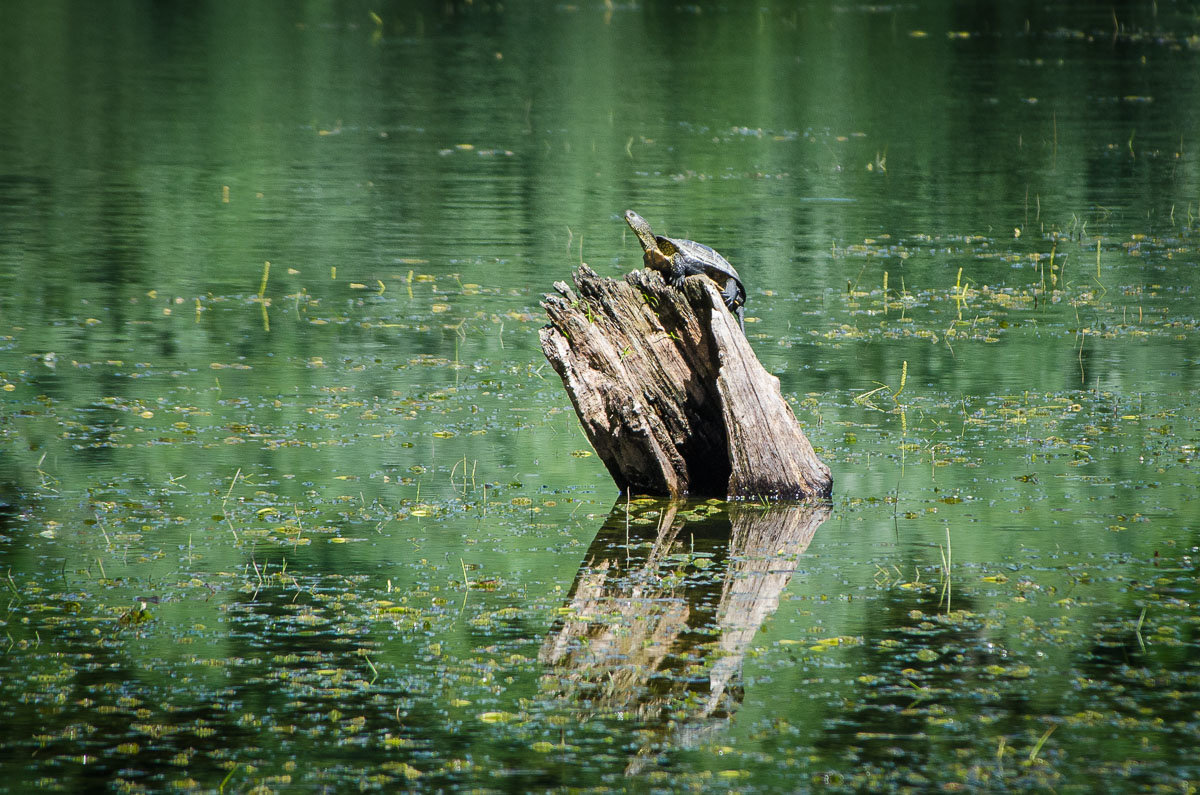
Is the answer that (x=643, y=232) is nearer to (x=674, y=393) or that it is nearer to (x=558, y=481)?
(x=674, y=393)

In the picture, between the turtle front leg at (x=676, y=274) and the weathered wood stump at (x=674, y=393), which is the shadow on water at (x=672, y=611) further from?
the turtle front leg at (x=676, y=274)

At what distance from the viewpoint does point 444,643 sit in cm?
655

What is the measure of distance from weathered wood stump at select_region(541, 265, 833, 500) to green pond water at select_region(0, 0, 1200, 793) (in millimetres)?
260

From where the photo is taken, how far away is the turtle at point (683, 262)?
9250 millimetres

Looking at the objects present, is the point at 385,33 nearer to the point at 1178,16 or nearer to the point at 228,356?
the point at 1178,16

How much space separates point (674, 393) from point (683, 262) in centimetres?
73

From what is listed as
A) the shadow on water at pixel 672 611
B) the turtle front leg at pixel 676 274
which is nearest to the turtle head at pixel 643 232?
the turtle front leg at pixel 676 274

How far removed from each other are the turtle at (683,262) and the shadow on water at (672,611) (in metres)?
1.34

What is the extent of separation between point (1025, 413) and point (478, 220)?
8.64 meters

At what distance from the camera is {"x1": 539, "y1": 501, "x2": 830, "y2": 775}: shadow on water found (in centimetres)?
595

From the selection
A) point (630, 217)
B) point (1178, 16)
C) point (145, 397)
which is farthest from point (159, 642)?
point (1178, 16)

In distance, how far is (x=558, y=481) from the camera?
9.13 m

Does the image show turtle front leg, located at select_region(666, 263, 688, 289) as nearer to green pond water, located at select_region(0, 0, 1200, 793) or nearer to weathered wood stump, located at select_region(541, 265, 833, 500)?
weathered wood stump, located at select_region(541, 265, 833, 500)

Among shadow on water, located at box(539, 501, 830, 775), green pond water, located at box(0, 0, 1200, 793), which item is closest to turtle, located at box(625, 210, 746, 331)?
green pond water, located at box(0, 0, 1200, 793)
